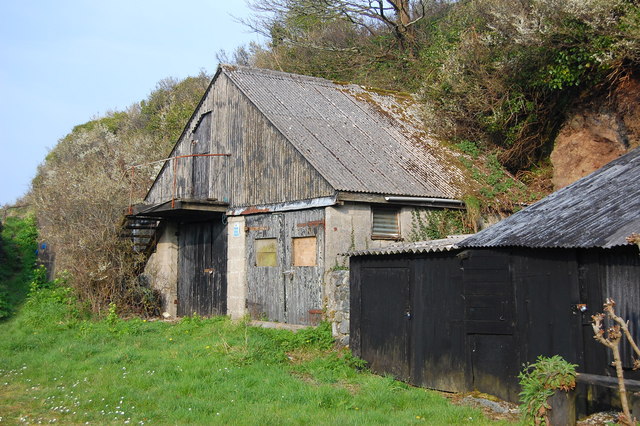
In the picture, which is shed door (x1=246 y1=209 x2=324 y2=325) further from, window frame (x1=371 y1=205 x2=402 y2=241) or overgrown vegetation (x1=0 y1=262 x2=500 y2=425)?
window frame (x1=371 y1=205 x2=402 y2=241)

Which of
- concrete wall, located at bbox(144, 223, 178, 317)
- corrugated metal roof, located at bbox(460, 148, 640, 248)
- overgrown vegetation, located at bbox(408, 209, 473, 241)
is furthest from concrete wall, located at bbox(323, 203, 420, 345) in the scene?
concrete wall, located at bbox(144, 223, 178, 317)

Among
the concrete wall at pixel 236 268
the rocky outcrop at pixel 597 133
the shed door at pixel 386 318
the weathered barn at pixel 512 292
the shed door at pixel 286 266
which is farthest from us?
the concrete wall at pixel 236 268

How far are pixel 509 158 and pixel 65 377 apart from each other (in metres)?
13.8

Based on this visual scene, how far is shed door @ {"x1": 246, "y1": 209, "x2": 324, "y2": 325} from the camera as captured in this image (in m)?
14.9

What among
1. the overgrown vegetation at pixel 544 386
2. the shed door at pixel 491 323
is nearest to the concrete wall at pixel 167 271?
the shed door at pixel 491 323

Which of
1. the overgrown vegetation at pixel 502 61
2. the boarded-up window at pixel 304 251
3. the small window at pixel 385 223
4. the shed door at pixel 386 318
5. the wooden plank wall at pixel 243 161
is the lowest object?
the shed door at pixel 386 318

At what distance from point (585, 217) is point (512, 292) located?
1.49 metres

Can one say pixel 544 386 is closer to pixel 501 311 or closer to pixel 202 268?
pixel 501 311

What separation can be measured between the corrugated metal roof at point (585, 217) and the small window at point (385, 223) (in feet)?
16.3

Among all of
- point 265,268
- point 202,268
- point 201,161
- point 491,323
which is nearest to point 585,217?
point 491,323

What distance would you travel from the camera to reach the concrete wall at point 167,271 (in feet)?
65.5

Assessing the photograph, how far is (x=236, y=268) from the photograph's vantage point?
1730 centimetres

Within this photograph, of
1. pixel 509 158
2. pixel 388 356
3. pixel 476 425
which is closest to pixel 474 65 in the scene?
pixel 509 158

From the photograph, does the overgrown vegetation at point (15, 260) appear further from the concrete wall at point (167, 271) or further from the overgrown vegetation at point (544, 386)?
the overgrown vegetation at point (544, 386)
